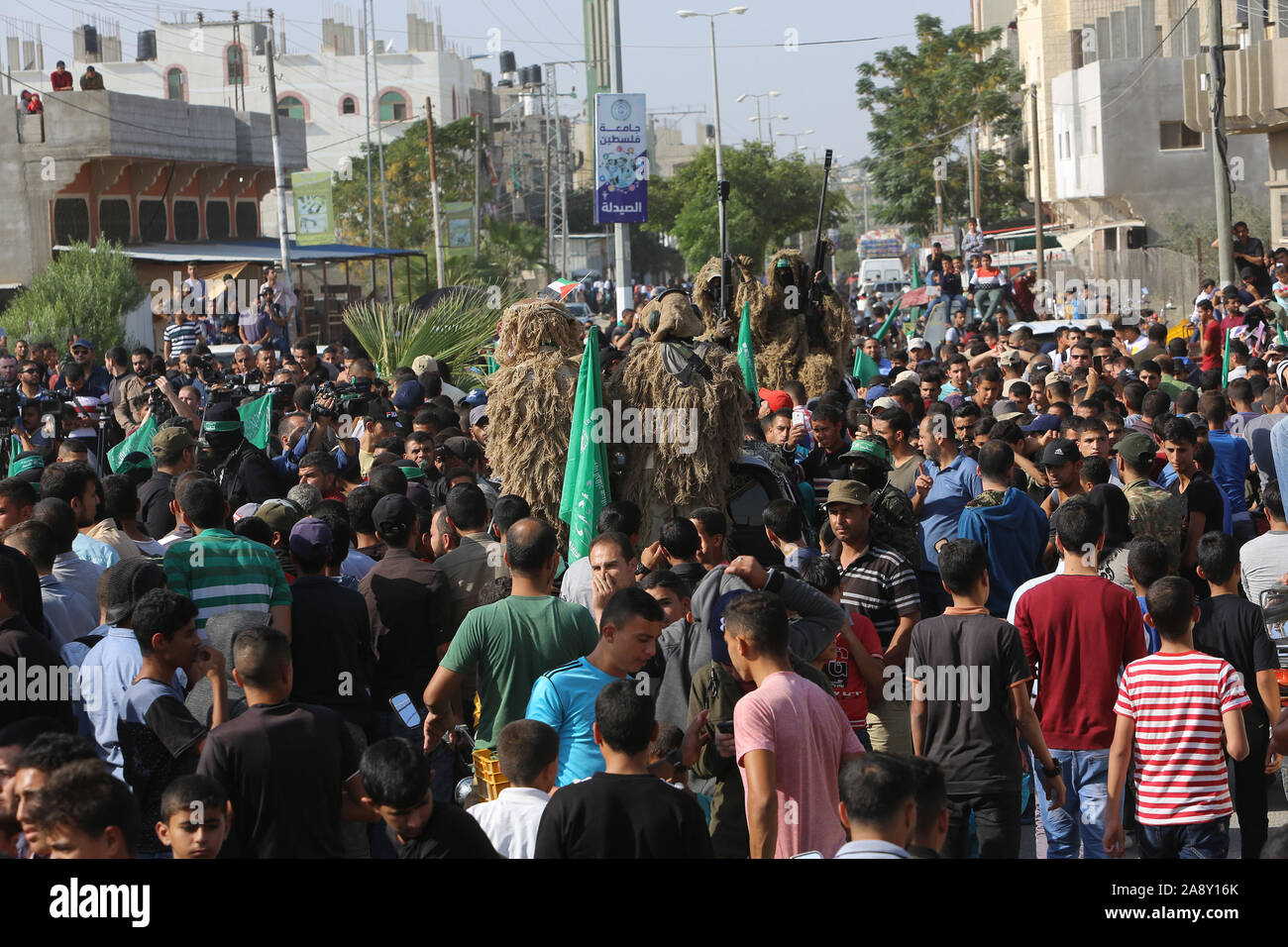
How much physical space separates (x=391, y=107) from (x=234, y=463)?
76.1m

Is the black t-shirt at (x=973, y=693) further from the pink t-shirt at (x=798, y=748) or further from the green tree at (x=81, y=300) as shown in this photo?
the green tree at (x=81, y=300)

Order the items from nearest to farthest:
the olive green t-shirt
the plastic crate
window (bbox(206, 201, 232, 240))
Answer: the plastic crate → the olive green t-shirt → window (bbox(206, 201, 232, 240))

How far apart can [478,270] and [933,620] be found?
41728 millimetres

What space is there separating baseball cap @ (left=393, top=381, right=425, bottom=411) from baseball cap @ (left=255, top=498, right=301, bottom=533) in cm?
477

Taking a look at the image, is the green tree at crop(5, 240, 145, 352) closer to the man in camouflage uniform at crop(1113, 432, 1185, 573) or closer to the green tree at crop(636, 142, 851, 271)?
the man in camouflage uniform at crop(1113, 432, 1185, 573)

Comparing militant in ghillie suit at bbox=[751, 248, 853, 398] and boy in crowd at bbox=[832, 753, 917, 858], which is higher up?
militant in ghillie suit at bbox=[751, 248, 853, 398]

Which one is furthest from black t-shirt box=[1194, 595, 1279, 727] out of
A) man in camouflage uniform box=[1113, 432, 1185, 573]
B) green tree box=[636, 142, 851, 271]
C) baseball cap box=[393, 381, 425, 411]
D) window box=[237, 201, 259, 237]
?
green tree box=[636, 142, 851, 271]

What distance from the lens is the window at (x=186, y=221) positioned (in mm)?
36719

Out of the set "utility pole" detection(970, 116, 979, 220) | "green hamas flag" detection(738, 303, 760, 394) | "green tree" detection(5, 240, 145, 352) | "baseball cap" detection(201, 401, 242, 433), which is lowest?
"baseball cap" detection(201, 401, 242, 433)

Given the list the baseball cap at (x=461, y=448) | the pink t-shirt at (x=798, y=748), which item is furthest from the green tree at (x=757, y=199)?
the pink t-shirt at (x=798, y=748)

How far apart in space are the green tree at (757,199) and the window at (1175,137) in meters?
13.2

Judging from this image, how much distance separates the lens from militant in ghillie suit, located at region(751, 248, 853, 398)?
1451 cm
